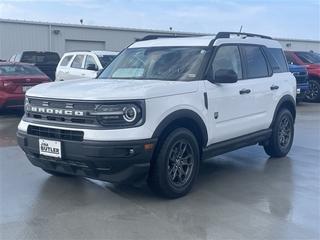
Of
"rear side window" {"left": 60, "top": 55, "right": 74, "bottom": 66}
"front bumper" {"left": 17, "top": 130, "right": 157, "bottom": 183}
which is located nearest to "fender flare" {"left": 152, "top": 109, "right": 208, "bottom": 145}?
"front bumper" {"left": 17, "top": 130, "right": 157, "bottom": 183}

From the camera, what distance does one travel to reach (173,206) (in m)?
4.86

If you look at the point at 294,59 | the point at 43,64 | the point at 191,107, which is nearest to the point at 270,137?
the point at 191,107

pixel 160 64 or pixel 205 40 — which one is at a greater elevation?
pixel 205 40

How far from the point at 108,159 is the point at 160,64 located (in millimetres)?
1867

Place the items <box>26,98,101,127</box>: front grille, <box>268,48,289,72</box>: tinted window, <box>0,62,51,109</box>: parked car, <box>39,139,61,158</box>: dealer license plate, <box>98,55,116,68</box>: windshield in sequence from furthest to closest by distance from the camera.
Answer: <box>98,55,116,68</box>: windshield
<box>0,62,51,109</box>: parked car
<box>268,48,289,72</box>: tinted window
<box>39,139,61,158</box>: dealer license plate
<box>26,98,101,127</box>: front grille

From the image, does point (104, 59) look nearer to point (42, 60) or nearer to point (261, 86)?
point (42, 60)

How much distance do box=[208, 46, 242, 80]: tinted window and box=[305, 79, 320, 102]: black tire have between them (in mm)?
Answer: 10857

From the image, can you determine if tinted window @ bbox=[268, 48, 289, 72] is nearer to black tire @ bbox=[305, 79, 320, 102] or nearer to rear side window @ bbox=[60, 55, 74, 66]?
rear side window @ bbox=[60, 55, 74, 66]

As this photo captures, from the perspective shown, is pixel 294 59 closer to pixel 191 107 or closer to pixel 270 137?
pixel 270 137

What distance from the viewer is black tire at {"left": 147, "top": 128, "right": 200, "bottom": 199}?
4.81 m

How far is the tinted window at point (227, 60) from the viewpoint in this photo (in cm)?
579

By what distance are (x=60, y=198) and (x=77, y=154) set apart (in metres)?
0.82

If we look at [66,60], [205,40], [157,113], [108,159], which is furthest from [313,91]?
[108,159]

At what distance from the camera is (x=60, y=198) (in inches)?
201
